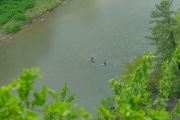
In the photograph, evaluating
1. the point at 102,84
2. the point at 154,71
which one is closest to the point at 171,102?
the point at 154,71

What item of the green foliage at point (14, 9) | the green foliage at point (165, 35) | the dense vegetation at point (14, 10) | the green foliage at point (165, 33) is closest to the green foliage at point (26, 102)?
the green foliage at point (165, 35)

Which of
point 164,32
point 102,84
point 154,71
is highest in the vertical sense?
point 164,32

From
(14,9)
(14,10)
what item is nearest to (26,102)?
(14,10)

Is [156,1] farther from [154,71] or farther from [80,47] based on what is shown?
[154,71]

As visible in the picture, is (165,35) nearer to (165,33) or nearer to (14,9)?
(165,33)

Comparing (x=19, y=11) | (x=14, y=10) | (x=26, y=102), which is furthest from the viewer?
(x=14, y=10)

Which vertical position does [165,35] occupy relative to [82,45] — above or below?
above

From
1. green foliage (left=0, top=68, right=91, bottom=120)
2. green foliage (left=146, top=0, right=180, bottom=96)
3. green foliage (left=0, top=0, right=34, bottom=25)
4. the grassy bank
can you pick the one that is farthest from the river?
green foliage (left=0, top=68, right=91, bottom=120)
